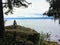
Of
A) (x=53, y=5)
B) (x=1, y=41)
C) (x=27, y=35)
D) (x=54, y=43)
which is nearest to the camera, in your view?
(x=53, y=5)

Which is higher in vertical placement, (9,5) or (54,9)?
(9,5)

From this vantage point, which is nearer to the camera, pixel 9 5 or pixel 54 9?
pixel 54 9

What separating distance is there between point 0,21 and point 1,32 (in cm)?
44

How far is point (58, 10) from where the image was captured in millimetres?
7438

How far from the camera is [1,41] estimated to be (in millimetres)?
9531

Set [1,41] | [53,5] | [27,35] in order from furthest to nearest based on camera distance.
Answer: [27,35] < [1,41] < [53,5]

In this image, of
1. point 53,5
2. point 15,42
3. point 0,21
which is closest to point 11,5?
point 0,21

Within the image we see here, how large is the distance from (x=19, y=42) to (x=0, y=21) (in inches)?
43.5

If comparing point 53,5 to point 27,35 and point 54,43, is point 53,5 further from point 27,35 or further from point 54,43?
point 54,43

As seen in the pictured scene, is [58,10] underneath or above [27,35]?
above

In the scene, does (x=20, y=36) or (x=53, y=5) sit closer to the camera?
(x=53, y=5)

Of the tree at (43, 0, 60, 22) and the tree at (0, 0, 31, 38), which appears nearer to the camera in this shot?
the tree at (43, 0, 60, 22)

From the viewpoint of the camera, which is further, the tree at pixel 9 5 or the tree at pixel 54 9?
the tree at pixel 9 5

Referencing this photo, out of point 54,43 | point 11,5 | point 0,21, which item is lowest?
point 54,43
